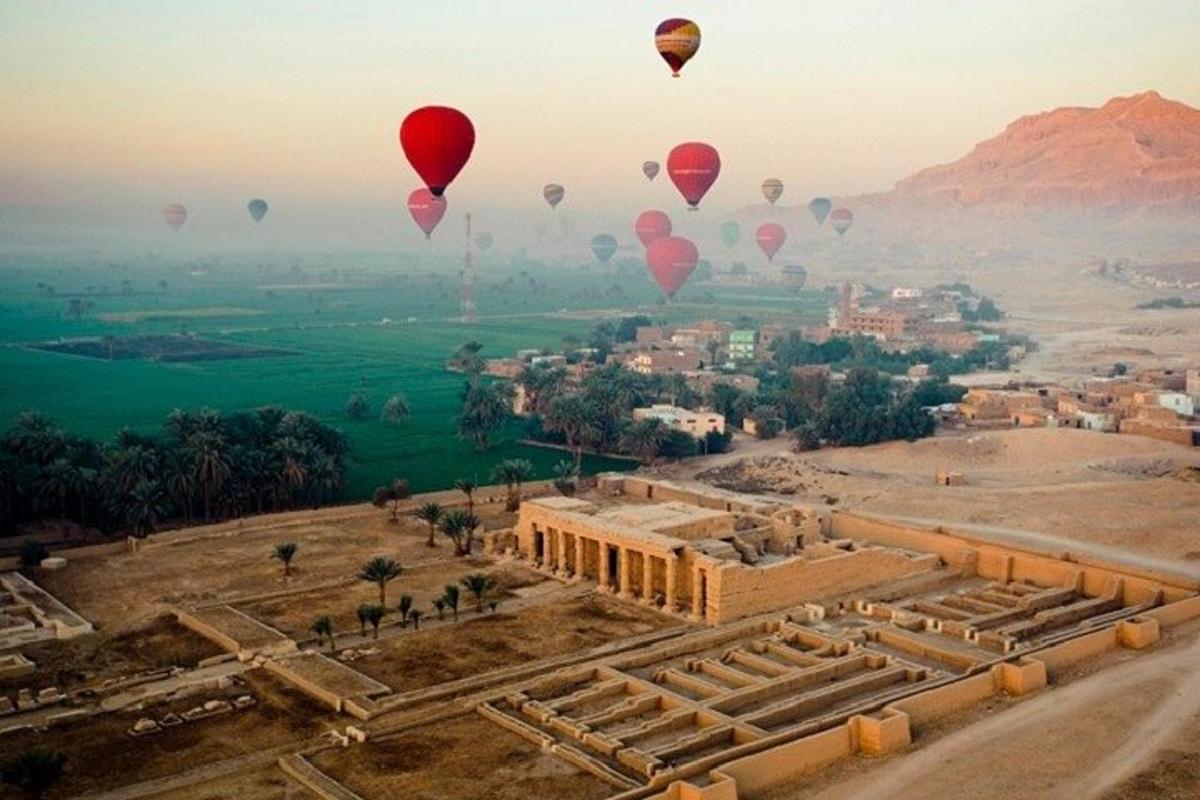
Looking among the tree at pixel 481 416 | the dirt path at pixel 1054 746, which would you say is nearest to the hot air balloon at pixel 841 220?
the tree at pixel 481 416

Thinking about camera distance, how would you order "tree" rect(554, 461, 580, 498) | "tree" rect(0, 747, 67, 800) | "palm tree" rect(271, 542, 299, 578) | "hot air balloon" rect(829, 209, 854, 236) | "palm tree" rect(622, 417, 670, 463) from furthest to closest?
1. "hot air balloon" rect(829, 209, 854, 236)
2. "palm tree" rect(622, 417, 670, 463)
3. "tree" rect(554, 461, 580, 498)
4. "palm tree" rect(271, 542, 299, 578)
5. "tree" rect(0, 747, 67, 800)

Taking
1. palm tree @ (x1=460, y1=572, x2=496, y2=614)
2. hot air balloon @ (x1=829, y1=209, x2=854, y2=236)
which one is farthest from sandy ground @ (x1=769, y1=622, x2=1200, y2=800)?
hot air balloon @ (x1=829, y1=209, x2=854, y2=236)

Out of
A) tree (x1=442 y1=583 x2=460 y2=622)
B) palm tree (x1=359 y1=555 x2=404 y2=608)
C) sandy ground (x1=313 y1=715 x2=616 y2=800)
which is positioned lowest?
sandy ground (x1=313 y1=715 x2=616 y2=800)

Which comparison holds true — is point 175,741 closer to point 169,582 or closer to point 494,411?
point 169,582

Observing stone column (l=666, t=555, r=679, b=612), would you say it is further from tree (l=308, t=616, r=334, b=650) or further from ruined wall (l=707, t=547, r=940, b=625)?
tree (l=308, t=616, r=334, b=650)

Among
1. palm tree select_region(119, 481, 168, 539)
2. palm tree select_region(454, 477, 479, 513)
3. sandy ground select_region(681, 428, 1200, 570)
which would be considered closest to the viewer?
palm tree select_region(119, 481, 168, 539)

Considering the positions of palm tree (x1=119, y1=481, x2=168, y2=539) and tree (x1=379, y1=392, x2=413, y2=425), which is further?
tree (x1=379, y1=392, x2=413, y2=425)

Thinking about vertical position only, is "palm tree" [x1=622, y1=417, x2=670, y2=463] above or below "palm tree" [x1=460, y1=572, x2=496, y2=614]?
above

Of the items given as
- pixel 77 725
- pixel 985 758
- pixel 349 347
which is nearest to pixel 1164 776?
pixel 985 758
